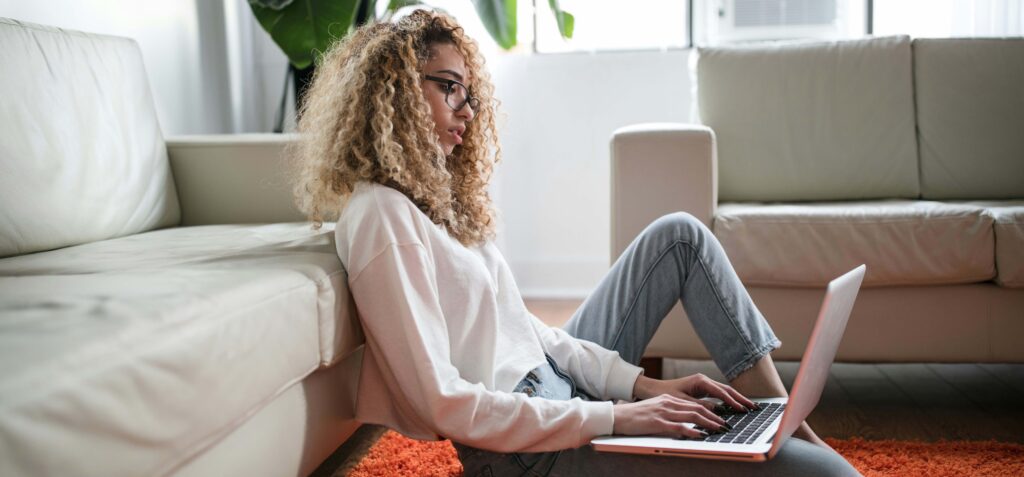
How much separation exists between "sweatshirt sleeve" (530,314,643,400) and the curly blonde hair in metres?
0.20

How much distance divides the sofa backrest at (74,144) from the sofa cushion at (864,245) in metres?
1.24

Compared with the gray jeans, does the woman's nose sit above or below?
above

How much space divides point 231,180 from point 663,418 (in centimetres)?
134

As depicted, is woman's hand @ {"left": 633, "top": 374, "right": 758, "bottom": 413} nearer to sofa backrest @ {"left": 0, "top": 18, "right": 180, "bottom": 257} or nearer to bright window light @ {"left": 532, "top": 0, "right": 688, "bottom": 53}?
sofa backrest @ {"left": 0, "top": 18, "right": 180, "bottom": 257}

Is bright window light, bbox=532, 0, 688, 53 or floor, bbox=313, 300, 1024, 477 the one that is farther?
bright window light, bbox=532, 0, 688, 53

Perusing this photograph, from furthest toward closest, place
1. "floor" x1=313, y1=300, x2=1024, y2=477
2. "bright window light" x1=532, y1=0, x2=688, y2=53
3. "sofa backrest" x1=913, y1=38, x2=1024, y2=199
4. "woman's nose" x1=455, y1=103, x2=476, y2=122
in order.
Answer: "bright window light" x1=532, y1=0, x2=688, y2=53 < "sofa backrest" x1=913, y1=38, x2=1024, y2=199 < "floor" x1=313, y1=300, x2=1024, y2=477 < "woman's nose" x1=455, y1=103, x2=476, y2=122

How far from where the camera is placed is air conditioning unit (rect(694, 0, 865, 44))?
3.52m

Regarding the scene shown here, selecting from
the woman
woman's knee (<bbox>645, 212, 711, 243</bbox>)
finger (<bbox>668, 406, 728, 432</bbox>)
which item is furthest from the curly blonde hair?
finger (<bbox>668, 406, 728, 432</bbox>)

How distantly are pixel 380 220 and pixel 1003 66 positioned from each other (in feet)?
6.84

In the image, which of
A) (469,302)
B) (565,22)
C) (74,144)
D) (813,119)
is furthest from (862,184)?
(74,144)

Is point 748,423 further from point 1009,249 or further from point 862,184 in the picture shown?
point 862,184

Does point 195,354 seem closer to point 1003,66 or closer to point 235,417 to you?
point 235,417

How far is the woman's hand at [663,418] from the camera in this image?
1072mm

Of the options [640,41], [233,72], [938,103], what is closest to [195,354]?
[938,103]
